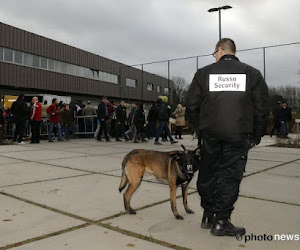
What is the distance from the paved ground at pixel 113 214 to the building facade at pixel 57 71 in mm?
22333

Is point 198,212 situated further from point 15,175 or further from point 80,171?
point 15,175

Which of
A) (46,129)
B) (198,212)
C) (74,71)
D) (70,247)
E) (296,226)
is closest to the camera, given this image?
(70,247)

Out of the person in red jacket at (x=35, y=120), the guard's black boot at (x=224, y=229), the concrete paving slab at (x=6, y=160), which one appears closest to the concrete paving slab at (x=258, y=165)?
the guard's black boot at (x=224, y=229)

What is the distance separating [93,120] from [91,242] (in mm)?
12633

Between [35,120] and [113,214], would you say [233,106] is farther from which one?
[35,120]

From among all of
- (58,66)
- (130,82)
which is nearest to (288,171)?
(58,66)

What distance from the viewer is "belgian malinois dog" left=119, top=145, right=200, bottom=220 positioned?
317 centimetres

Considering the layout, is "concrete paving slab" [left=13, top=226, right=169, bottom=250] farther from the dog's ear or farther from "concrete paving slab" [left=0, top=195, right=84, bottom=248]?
the dog's ear

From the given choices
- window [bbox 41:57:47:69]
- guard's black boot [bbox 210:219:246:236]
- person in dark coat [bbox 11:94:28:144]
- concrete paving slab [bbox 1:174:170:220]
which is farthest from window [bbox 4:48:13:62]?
guard's black boot [bbox 210:219:246:236]

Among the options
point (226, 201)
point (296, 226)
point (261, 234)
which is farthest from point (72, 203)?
point (296, 226)

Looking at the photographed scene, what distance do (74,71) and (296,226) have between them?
3177cm

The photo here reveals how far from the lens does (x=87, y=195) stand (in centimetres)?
411

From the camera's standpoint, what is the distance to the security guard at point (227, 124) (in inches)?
Answer: 109

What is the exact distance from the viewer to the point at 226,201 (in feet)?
9.07
